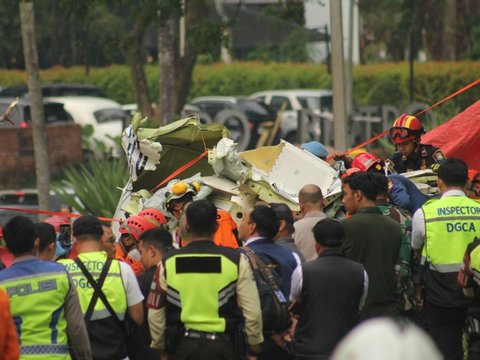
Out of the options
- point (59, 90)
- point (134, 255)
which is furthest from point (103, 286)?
point (59, 90)

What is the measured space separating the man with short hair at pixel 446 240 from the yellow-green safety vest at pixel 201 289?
1.92 metres

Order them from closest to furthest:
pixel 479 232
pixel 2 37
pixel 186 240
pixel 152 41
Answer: pixel 186 240
pixel 479 232
pixel 2 37
pixel 152 41

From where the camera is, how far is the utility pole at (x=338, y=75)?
15992 mm

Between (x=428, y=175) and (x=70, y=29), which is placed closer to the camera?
(x=428, y=175)

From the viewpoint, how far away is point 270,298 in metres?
7.72

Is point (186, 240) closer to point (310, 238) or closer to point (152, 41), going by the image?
point (310, 238)

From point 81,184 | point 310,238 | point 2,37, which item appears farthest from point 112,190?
point 2,37

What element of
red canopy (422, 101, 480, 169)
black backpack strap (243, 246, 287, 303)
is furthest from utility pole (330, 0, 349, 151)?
black backpack strap (243, 246, 287, 303)

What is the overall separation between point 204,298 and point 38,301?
960 millimetres

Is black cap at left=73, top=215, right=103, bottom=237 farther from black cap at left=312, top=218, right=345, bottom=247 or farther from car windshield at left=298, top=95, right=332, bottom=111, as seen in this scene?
car windshield at left=298, top=95, right=332, bottom=111

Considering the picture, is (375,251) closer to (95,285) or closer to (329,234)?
(329,234)

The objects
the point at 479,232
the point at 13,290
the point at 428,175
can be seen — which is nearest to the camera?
the point at 13,290

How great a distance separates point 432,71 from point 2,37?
15185 mm

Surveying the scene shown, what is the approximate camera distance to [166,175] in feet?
38.6
